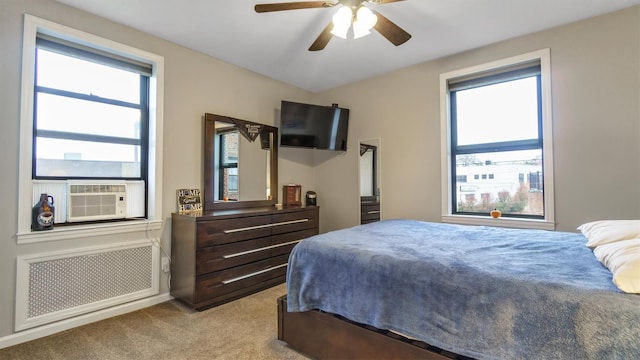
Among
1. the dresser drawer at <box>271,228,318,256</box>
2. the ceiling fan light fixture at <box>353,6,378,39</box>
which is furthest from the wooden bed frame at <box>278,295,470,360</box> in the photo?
the ceiling fan light fixture at <box>353,6,378,39</box>

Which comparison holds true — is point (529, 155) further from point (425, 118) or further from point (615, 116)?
point (425, 118)

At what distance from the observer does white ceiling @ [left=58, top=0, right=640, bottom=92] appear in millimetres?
2273

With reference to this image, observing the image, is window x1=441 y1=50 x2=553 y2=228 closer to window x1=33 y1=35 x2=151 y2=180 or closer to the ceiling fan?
the ceiling fan

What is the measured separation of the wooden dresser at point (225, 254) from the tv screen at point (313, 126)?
1.01 meters

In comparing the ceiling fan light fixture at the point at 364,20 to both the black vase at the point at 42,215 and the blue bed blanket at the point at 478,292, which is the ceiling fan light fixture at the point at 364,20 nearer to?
the blue bed blanket at the point at 478,292

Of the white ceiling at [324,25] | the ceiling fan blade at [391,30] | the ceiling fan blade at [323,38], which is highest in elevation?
the white ceiling at [324,25]

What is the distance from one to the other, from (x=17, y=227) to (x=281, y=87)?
3024 mm

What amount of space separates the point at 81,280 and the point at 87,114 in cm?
142

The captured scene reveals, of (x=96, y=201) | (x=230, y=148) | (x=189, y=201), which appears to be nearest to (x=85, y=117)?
(x=96, y=201)

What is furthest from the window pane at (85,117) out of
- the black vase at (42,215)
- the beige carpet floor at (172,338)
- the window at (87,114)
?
the beige carpet floor at (172,338)

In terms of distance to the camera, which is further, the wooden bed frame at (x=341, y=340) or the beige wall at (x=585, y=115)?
the beige wall at (x=585, y=115)

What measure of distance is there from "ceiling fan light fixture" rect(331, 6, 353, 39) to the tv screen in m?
1.77

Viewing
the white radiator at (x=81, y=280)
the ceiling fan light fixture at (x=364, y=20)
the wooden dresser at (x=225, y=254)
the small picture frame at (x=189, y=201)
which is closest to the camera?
the ceiling fan light fixture at (x=364, y=20)

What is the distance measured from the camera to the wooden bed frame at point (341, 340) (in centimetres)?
139
